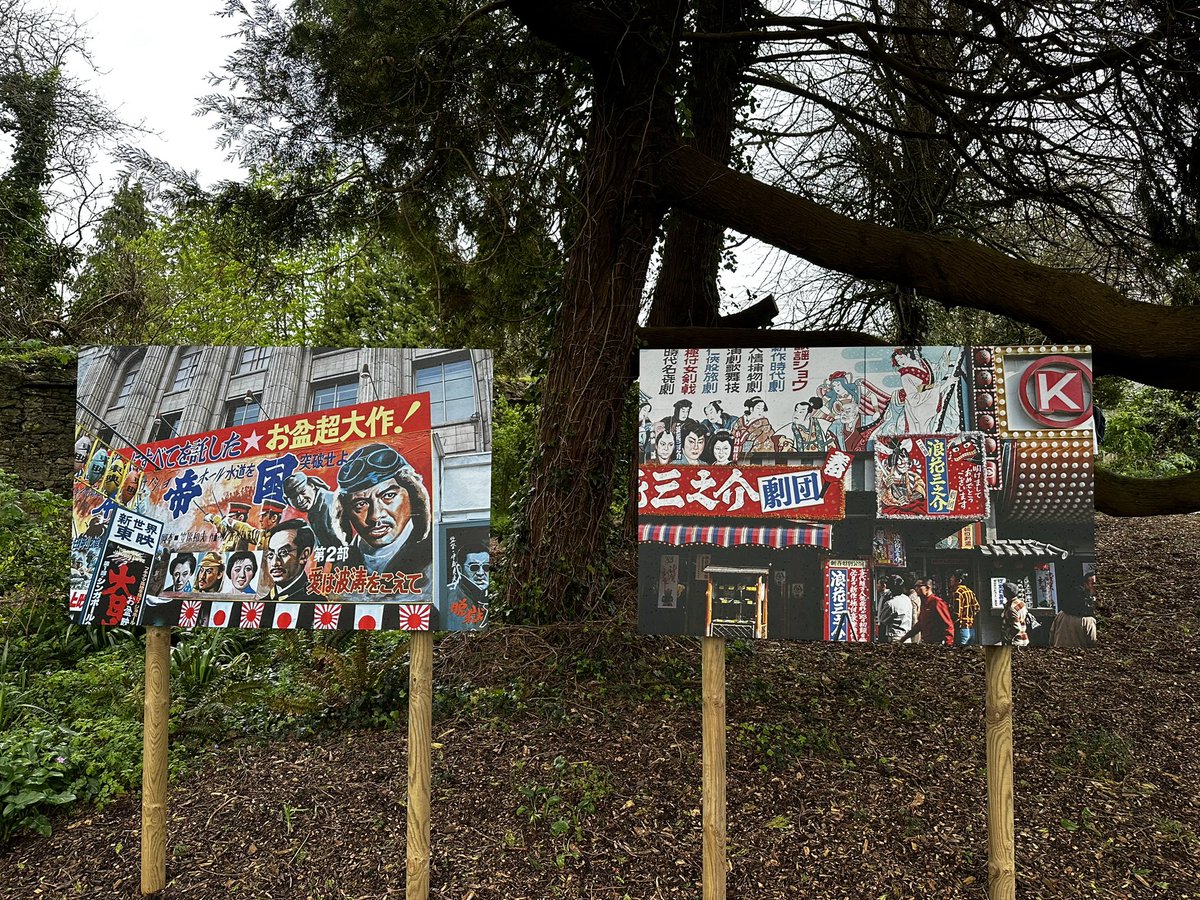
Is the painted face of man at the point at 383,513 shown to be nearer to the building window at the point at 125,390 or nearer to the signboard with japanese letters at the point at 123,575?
the signboard with japanese letters at the point at 123,575

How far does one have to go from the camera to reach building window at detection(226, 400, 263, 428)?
2.82m

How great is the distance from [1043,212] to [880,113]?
1347mm

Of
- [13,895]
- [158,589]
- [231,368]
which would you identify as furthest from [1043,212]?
[13,895]

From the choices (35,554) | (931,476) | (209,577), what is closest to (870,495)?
(931,476)

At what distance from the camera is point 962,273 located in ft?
12.9

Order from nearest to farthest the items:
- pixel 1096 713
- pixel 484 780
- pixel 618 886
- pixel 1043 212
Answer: pixel 618 886 → pixel 484 780 → pixel 1096 713 → pixel 1043 212

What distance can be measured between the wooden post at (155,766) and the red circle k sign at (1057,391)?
3.20m

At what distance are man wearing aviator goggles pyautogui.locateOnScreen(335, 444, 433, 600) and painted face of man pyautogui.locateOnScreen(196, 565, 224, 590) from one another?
50cm

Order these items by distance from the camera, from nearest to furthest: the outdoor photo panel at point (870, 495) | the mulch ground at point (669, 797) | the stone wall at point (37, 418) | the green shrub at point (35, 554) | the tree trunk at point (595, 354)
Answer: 1. the outdoor photo panel at point (870, 495)
2. the mulch ground at point (669, 797)
3. the tree trunk at point (595, 354)
4. the green shrub at point (35, 554)
5. the stone wall at point (37, 418)

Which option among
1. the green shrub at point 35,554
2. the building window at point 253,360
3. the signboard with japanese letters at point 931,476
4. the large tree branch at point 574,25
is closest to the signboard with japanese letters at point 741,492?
the signboard with japanese letters at point 931,476

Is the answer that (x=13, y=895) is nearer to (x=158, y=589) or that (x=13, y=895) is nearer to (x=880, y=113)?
(x=158, y=589)

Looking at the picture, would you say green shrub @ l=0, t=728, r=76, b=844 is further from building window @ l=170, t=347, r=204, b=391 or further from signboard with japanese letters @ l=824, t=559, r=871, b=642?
signboard with japanese letters @ l=824, t=559, r=871, b=642

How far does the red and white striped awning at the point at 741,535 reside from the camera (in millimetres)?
2623

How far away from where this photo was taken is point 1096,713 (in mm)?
3951
